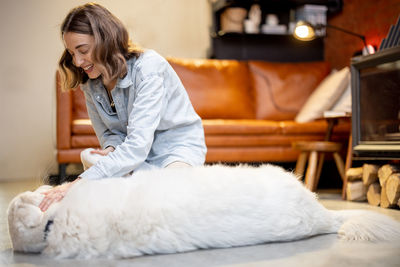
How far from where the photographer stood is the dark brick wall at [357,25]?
3701 millimetres

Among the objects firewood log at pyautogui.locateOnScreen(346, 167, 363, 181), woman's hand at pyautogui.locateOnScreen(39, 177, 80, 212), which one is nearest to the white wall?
firewood log at pyautogui.locateOnScreen(346, 167, 363, 181)

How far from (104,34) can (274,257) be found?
3.04 ft

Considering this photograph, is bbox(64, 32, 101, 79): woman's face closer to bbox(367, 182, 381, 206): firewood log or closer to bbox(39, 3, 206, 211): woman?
bbox(39, 3, 206, 211): woman

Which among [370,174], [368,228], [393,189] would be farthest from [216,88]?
[368,228]

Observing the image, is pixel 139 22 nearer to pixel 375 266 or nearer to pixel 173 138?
pixel 173 138

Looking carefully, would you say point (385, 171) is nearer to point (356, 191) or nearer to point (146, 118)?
point (356, 191)

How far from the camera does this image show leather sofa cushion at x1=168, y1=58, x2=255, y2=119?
4027 millimetres

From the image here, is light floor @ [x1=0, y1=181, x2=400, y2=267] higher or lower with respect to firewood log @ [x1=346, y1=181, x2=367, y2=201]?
higher

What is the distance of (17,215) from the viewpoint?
141cm

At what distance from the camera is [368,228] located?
1.60 m

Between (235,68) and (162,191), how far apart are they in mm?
2930

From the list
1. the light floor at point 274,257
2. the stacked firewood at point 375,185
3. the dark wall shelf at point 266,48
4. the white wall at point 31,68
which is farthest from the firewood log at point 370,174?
the white wall at point 31,68

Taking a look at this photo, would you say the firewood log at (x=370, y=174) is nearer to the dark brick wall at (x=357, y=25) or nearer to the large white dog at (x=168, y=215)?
the large white dog at (x=168, y=215)

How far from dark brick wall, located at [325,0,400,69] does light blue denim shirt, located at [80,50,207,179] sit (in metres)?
2.48
